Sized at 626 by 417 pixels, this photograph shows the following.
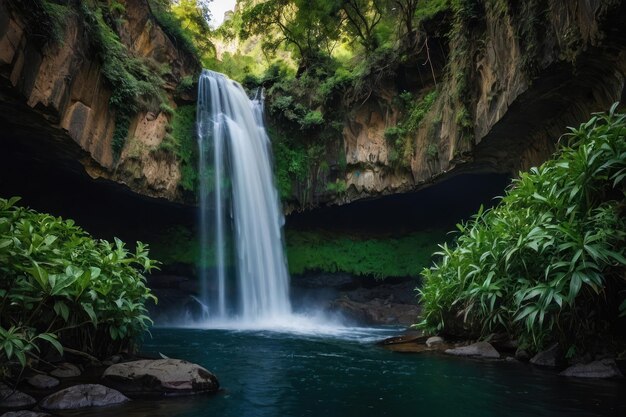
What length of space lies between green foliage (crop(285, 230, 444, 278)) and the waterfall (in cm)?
175

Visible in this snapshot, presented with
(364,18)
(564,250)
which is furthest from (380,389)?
(364,18)

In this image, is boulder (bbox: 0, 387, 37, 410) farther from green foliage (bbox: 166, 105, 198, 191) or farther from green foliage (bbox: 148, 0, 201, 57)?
green foliage (bbox: 148, 0, 201, 57)

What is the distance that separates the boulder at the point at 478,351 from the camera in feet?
20.5

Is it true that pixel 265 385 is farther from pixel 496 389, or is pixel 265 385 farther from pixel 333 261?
pixel 333 261

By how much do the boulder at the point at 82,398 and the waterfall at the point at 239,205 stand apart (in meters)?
10.5

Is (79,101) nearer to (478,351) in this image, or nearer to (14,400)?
(14,400)

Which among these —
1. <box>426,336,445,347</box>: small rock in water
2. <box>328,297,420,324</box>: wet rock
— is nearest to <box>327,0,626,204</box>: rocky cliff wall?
<box>328,297,420,324</box>: wet rock

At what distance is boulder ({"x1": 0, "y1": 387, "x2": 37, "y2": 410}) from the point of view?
147 inches

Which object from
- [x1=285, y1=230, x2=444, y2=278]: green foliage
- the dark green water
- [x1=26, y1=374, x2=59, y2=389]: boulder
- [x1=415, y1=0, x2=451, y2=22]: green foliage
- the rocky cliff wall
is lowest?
the dark green water

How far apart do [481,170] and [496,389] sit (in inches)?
348

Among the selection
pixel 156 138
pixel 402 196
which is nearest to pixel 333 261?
pixel 402 196

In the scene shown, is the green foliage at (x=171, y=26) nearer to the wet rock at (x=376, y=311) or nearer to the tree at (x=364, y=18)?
the tree at (x=364, y=18)

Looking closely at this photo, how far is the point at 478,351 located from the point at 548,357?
3.33 feet

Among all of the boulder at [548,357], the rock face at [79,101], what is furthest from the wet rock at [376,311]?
the boulder at [548,357]
